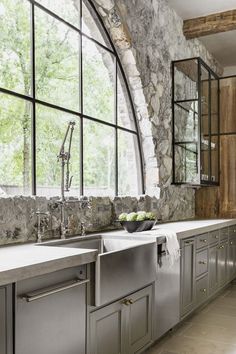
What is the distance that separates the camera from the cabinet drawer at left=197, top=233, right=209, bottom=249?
3.79m

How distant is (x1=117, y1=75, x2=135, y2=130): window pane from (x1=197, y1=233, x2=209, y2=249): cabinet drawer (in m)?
1.38

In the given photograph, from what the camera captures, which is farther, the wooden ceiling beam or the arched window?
the wooden ceiling beam

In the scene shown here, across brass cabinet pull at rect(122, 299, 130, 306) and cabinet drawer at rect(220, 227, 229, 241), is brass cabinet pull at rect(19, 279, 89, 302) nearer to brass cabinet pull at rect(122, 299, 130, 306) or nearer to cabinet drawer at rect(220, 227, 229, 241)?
brass cabinet pull at rect(122, 299, 130, 306)

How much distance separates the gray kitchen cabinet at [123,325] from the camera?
2.12 metres

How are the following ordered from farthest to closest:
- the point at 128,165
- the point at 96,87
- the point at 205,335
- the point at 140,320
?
the point at 96,87 → the point at 128,165 → the point at 205,335 → the point at 140,320

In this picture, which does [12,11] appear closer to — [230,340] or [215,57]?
[215,57]

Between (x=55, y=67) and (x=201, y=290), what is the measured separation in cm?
303

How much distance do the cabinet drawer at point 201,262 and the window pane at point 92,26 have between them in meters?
2.25

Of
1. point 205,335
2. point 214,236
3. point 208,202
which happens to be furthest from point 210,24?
point 205,335

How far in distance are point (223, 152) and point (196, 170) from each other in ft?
3.49

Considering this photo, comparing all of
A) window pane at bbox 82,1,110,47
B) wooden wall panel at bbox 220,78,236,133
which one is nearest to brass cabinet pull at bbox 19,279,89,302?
window pane at bbox 82,1,110,47

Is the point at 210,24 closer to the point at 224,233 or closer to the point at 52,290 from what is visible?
the point at 224,233

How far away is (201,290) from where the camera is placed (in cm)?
384

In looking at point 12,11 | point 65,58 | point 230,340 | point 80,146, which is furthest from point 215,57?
point 230,340
